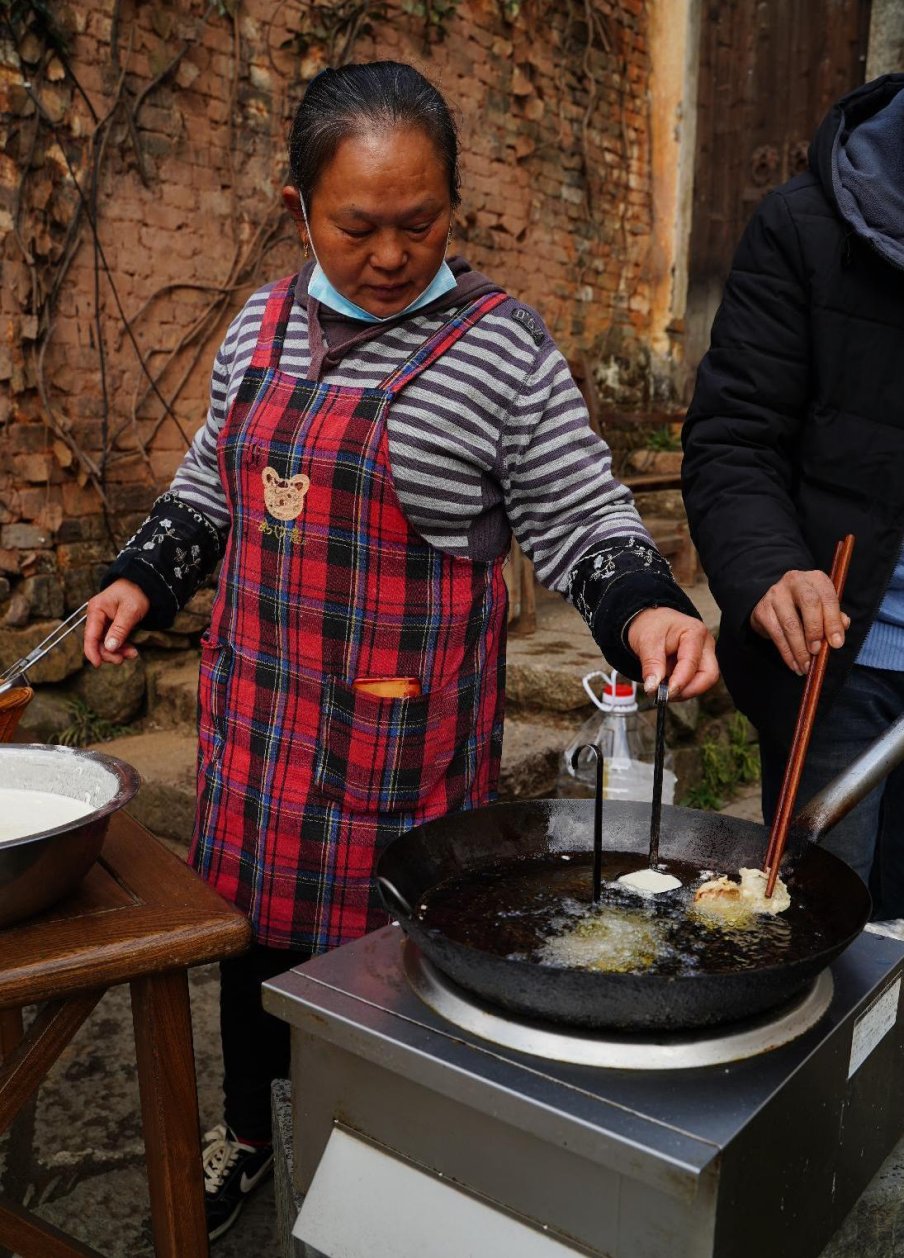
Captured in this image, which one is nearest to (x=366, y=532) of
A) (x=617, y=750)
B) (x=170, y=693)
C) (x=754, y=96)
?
(x=617, y=750)

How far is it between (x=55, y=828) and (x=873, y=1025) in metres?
0.93

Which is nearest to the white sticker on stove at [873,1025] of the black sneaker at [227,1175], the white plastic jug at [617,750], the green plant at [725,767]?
the black sneaker at [227,1175]

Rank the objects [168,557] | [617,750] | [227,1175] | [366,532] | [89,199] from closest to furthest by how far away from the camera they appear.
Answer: [366,532] → [168,557] → [227,1175] → [617,750] → [89,199]

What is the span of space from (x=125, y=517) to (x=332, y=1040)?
374 cm

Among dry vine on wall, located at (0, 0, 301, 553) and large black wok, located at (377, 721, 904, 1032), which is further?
dry vine on wall, located at (0, 0, 301, 553)

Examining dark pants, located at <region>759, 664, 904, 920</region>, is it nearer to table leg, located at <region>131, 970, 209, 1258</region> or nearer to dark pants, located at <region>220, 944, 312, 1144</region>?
dark pants, located at <region>220, 944, 312, 1144</region>

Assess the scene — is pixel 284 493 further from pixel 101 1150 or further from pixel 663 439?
pixel 663 439

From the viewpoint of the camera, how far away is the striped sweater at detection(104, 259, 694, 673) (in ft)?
5.88

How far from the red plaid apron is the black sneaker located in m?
0.48

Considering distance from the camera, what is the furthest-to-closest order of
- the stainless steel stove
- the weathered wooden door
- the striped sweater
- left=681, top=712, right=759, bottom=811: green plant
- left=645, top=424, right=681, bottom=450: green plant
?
left=645, top=424, right=681, bottom=450: green plant → the weathered wooden door → left=681, top=712, right=759, bottom=811: green plant → the striped sweater → the stainless steel stove

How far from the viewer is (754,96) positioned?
282 inches

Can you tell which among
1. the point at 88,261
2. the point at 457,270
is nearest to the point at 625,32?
the point at 88,261

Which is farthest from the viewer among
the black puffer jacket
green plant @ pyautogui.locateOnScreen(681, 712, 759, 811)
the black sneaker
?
green plant @ pyautogui.locateOnScreen(681, 712, 759, 811)

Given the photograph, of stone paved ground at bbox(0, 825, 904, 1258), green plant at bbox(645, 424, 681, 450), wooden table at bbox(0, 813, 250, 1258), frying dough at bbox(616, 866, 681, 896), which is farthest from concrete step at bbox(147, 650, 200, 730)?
green plant at bbox(645, 424, 681, 450)
